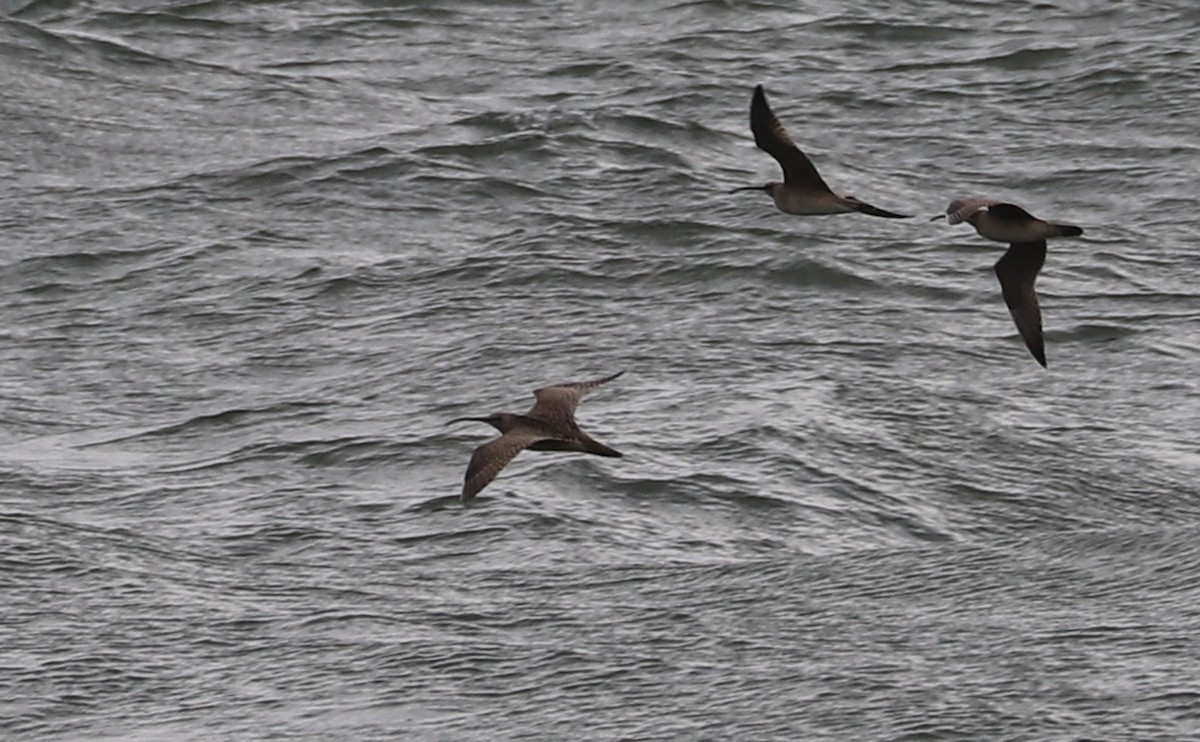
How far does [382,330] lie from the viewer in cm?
1507

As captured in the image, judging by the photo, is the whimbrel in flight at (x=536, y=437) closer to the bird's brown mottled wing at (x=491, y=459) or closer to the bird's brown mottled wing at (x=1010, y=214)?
the bird's brown mottled wing at (x=491, y=459)

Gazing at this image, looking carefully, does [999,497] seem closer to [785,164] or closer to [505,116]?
[785,164]

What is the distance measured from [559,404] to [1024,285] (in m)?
1.94

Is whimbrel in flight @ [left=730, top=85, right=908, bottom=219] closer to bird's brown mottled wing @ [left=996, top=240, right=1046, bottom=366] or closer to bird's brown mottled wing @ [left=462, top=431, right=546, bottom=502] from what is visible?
bird's brown mottled wing @ [left=996, top=240, right=1046, bottom=366]

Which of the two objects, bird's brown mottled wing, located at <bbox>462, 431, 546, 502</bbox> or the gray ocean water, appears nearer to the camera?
bird's brown mottled wing, located at <bbox>462, 431, 546, 502</bbox>

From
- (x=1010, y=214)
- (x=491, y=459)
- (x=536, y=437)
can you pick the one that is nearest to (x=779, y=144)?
(x=1010, y=214)

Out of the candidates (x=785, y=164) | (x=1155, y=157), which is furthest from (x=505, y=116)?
(x=785, y=164)

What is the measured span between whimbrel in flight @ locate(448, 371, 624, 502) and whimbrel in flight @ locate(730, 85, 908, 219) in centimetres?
107

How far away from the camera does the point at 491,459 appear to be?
9.53 meters

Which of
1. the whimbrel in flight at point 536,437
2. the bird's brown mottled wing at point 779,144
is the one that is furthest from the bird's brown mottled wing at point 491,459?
the bird's brown mottled wing at point 779,144

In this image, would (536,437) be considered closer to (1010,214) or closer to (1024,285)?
(1010,214)

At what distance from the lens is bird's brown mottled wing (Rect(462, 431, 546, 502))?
936 centimetres

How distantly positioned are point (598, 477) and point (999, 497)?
182cm

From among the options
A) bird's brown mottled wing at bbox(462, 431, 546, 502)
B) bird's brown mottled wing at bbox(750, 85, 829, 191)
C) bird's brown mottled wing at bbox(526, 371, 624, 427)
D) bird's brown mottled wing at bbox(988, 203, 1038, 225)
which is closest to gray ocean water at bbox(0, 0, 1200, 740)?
bird's brown mottled wing at bbox(526, 371, 624, 427)
